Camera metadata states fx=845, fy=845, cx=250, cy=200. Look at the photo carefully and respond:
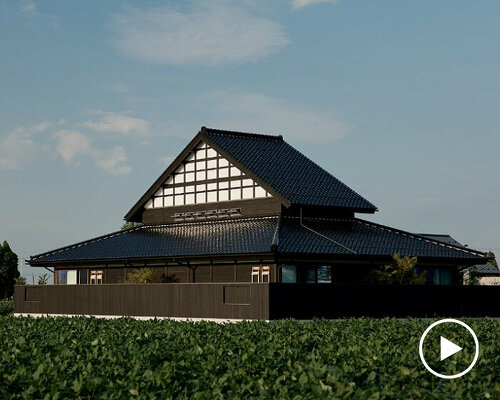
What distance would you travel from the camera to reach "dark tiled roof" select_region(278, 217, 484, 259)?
37.7 meters

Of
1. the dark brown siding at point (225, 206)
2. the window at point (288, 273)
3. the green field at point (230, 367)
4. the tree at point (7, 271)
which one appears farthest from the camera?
the tree at point (7, 271)

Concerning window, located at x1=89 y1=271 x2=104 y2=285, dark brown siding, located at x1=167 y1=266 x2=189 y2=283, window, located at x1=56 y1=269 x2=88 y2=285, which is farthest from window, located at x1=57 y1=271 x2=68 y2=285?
dark brown siding, located at x1=167 y1=266 x2=189 y2=283

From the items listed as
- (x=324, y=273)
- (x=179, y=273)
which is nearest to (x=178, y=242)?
(x=179, y=273)

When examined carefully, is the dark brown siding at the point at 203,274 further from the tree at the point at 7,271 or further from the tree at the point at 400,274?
the tree at the point at 7,271

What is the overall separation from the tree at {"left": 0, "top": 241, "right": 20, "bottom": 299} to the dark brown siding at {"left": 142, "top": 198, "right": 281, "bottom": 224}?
→ 23514 millimetres

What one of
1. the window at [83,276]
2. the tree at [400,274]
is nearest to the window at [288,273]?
the tree at [400,274]

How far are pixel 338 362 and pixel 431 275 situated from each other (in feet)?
103

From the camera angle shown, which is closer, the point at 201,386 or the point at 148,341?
the point at 201,386

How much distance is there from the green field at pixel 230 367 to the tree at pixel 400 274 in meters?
21.5

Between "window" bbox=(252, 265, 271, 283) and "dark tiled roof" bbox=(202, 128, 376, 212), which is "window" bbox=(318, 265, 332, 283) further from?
"dark tiled roof" bbox=(202, 128, 376, 212)

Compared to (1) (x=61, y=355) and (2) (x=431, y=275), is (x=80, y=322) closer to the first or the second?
(1) (x=61, y=355)

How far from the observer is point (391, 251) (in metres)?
40.3

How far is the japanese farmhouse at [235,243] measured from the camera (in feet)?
120

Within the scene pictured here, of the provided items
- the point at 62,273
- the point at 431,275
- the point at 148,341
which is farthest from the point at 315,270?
the point at 148,341
